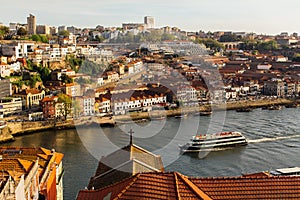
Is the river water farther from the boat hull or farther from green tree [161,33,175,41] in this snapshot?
green tree [161,33,175,41]

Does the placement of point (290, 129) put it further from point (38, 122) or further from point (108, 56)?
→ point (108, 56)

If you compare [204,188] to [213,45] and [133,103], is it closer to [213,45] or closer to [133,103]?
[133,103]

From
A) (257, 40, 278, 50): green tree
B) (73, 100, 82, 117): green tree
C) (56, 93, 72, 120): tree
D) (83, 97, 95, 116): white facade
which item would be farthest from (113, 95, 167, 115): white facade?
(257, 40, 278, 50): green tree

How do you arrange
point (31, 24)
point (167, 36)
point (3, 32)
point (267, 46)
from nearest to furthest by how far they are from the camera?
point (3, 32), point (31, 24), point (267, 46), point (167, 36)

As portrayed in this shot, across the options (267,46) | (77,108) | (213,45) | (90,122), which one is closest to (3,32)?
(77,108)

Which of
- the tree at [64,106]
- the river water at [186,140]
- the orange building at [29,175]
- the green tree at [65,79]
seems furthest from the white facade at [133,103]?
the orange building at [29,175]

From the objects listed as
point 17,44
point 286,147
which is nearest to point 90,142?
point 286,147

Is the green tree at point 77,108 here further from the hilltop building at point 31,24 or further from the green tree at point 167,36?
the green tree at point 167,36
